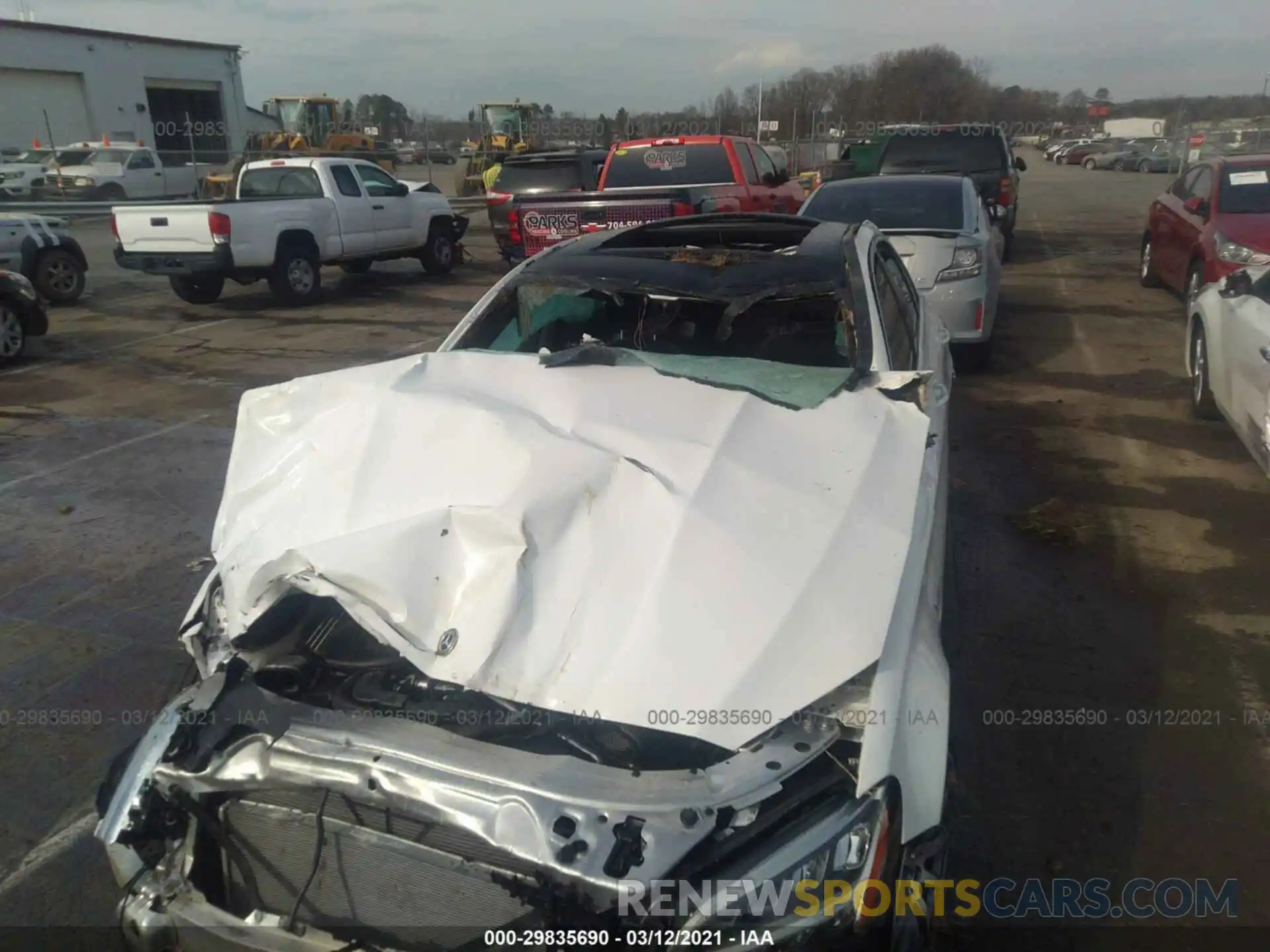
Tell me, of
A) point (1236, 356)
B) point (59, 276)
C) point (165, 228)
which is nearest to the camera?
point (1236, 356)

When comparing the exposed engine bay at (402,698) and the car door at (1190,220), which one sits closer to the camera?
the exposed engine bay at (402,698)

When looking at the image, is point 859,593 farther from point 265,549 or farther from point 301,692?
point 265,549

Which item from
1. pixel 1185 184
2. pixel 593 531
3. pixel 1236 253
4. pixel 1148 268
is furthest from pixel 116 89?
pixel 593 531

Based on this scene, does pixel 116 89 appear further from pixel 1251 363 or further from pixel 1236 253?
pixel 1251 363

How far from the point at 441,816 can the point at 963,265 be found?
267 inches

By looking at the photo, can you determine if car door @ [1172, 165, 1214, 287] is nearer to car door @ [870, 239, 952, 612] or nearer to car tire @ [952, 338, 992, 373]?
car tire @ [952, 338, 992, 373]

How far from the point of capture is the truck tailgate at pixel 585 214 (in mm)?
9383

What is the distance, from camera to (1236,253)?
8.45 metres

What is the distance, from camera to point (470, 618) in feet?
7.95

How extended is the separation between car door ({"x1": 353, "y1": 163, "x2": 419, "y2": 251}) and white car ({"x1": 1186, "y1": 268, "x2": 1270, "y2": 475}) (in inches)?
435

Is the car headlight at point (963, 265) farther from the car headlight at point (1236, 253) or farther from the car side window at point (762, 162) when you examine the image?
the car side window at point (762, 162)

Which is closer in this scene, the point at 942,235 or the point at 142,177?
the point at 942,235

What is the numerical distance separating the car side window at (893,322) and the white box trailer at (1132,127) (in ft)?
237

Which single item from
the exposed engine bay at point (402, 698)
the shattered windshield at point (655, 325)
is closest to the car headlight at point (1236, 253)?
the shattered windshield at point (655, 325)
